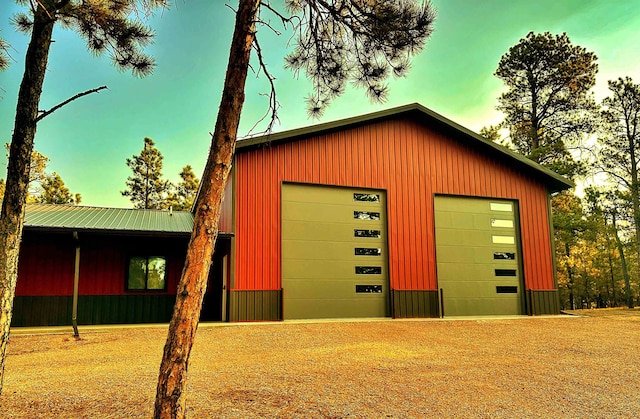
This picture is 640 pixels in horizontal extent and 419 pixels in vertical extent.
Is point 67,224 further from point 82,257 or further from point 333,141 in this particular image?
point 333,141

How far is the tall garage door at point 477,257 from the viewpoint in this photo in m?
11.6

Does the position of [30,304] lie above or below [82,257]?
below

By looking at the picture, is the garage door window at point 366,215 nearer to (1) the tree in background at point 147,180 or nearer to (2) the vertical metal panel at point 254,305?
(2) the vertical metal panel at point 254,305

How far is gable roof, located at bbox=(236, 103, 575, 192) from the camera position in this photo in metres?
10.6

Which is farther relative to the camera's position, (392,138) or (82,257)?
(392,138)

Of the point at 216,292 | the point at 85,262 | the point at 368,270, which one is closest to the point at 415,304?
the point at 368,270

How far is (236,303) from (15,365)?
15.0 ft

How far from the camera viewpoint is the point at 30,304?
1016 cm

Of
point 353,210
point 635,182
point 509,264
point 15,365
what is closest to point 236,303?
point 353,210

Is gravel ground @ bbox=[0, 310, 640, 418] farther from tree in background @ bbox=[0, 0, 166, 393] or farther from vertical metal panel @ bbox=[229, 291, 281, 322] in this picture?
tree in background @ bbox=[0, 0, 166, 393]

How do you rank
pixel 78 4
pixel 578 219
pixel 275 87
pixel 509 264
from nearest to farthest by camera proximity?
pixel 275 87 < pixel 78 4 < pixel 509 264 < pixel 578 219

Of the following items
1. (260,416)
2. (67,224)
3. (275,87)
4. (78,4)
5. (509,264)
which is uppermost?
(78,4)

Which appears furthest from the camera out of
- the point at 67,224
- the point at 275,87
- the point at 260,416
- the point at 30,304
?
the point at 30,304

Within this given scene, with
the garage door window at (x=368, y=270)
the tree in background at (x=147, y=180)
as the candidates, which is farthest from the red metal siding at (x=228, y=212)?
the tree in background at (x=147, y=180)
